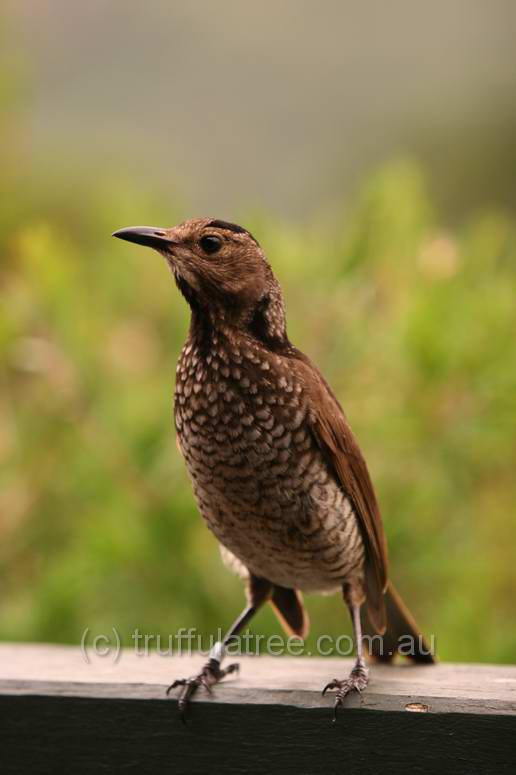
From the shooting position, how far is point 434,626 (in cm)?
324

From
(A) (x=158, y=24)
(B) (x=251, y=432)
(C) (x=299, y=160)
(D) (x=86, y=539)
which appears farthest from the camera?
(A) (x=158, y=24)

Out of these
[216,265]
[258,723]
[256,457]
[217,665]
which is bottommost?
[258,723]

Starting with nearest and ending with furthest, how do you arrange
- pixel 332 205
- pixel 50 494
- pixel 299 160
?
1. pixel 50 494
2. pixel 332 205
3. pixel 299 160

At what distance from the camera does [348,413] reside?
3252 mm

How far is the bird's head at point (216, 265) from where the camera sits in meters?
2.18

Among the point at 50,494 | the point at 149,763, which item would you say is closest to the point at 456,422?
the point at 50,494

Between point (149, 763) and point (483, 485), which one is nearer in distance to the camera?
point (149, 763)

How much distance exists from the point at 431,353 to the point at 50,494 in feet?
4.02

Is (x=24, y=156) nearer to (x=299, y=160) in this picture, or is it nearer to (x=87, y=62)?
(x=87, y=62)

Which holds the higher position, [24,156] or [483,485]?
[24,156]

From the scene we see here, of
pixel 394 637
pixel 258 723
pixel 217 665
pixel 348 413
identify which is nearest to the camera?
pixel 258 723

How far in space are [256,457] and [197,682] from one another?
45 cm

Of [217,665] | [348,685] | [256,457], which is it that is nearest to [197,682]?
[217,665]

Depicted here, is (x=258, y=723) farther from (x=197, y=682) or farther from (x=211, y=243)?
(x=211, y=243)
